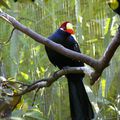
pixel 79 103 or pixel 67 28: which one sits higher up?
pixel 67 28

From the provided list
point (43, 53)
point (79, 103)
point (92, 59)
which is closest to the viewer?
point (92, 59)

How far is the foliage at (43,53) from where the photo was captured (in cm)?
191

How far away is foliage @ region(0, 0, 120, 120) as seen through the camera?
1907 mm

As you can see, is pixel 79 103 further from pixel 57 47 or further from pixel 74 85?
pixel 57 47

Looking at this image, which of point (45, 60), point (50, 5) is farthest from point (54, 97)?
point (50, 5)

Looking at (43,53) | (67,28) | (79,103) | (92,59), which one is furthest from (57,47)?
(43,53)

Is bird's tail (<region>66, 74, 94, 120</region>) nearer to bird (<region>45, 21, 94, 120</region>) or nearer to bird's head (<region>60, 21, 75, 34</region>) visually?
bird (<region>45, 21, 94, 120</region>)

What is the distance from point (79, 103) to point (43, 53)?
970 mm

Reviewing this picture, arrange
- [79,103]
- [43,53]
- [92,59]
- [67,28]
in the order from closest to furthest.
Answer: [92,59] → [79,103] → [67,28] → [43,53]

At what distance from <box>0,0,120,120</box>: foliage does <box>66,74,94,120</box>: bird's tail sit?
37 centimetres

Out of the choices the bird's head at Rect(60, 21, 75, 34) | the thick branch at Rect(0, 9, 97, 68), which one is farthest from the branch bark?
the bird's head at Rect(60, 21, 75, 34)

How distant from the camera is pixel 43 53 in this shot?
7.50ft

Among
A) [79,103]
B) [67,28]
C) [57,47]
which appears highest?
[57,47]

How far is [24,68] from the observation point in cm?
233
